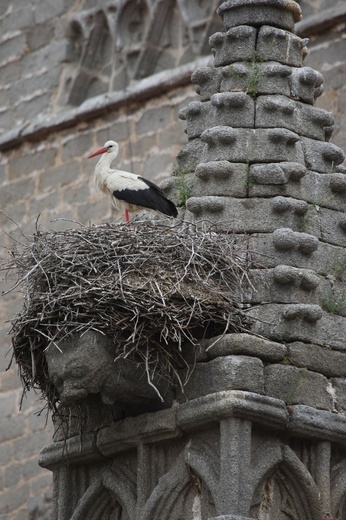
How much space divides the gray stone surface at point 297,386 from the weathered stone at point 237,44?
173 cm

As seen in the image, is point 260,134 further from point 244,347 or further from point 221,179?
point 244,347

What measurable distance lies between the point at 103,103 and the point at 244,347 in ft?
25.8

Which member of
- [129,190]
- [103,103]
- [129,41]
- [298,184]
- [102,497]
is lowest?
[102,497]

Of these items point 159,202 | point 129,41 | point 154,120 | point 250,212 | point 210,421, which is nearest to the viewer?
point 210,421

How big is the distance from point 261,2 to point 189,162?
0.89 meters

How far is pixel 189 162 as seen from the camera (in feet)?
27.9

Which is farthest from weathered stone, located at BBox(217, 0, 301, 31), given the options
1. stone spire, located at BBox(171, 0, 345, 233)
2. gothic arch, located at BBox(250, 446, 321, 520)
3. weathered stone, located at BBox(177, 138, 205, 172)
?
gothic arch, located at BBox(250, 446, 321, 520)

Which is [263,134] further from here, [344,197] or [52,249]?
[52,249]

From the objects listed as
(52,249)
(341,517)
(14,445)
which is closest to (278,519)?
(341,517)

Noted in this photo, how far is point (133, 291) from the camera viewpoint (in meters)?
7.55

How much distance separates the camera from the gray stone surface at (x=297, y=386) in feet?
24.8

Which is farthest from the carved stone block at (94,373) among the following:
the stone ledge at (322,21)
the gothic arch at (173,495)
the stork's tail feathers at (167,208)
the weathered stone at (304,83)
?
the stone ledge at (322,21)

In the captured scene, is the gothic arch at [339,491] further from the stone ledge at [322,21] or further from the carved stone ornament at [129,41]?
the carved stone ornament at [129,41]

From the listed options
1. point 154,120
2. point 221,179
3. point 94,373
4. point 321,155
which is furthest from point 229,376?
point 154,120
